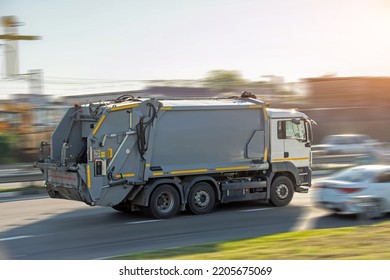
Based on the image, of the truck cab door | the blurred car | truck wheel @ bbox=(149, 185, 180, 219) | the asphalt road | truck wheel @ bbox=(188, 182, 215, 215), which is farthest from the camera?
the blurred car

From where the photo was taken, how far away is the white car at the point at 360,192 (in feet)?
44.9

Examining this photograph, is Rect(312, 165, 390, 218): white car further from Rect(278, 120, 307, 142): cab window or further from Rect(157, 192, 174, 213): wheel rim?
Rect(157, 192, 174, 213): wheel rim

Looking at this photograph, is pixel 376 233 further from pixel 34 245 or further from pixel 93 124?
pixel 93 124

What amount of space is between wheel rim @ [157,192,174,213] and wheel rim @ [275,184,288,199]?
3251 mm

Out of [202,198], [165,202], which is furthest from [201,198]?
[165,202]

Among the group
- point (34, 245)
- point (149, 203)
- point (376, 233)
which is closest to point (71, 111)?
point (149, 203)

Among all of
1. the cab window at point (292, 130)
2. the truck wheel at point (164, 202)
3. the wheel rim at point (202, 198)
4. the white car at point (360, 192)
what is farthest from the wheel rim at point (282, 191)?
the truck wheel at point (164, 202)

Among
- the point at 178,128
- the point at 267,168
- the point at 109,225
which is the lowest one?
the point at 109,225

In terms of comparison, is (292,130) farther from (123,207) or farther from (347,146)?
(347,146)

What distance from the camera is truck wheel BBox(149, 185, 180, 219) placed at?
46.9 ft

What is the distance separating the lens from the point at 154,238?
12.0m

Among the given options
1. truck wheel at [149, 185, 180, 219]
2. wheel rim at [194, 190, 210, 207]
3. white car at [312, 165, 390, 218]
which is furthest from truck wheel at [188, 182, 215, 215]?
white car at [312, 165, 390, 218]

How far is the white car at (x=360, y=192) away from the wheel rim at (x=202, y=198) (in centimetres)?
275

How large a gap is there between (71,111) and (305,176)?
652 centimetres
